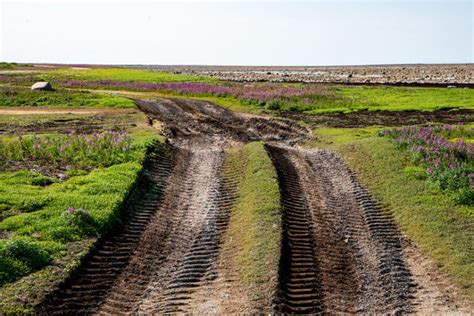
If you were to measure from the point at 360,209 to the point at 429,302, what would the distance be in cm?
599

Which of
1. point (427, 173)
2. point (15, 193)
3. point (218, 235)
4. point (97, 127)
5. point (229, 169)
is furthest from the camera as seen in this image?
point (97, 127)

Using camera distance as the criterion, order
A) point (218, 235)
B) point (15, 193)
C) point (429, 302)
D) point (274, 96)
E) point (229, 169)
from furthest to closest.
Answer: point (274, 96) → point (229, 169) → point (15, 193) → point (218, 235) → point (429, 302)

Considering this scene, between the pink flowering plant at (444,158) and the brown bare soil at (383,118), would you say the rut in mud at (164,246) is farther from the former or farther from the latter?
the brown bare soil at (383,118)

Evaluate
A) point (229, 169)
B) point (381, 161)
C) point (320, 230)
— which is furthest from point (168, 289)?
point (381, 161)

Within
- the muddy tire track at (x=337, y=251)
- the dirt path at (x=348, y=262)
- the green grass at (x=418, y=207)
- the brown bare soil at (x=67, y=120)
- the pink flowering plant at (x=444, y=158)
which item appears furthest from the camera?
the brown bare soil at (x=67, y=120)

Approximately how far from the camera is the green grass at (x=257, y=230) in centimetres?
1075

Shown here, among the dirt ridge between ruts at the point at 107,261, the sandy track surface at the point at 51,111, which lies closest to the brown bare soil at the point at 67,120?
the sandy track surface at the point at 51,111

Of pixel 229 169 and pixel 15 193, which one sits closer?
pixel 15 193

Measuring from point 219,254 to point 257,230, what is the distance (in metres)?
1.50

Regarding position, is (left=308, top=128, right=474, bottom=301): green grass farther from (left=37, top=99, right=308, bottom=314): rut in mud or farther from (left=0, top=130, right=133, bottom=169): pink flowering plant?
(left=0, top=130, right=133, bottom=169): pink flowering plant

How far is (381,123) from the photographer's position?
35.1 m

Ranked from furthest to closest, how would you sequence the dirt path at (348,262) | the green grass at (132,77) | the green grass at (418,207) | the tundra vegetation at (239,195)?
1. the green grass at (132,77)
2. the green grass at (418,207)
3. the tundra vegetation at (239,195)
4. the dirt path at (348,262)

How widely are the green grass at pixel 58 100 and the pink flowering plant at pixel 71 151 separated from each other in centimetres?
1887

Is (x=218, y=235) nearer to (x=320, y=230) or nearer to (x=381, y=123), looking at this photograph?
(x=320, y=230)
